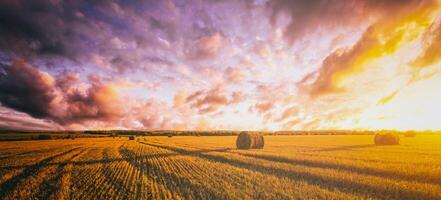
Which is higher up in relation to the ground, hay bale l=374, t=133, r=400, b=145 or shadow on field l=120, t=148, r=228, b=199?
hay bale l=374, t=133, r=400, b=145

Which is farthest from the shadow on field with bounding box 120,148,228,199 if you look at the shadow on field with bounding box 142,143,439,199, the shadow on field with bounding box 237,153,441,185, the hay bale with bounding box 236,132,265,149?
the hay bale with bounding box 236,132,265,149

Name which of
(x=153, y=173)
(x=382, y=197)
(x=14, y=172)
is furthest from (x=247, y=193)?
(x=14, y=172)

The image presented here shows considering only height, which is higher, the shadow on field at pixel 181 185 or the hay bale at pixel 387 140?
the hay bale at pixel 387 140

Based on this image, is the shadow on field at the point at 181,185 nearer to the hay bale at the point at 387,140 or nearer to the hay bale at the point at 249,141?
the hay bale at the point at 249,141

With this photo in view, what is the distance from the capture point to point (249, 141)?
25.6m

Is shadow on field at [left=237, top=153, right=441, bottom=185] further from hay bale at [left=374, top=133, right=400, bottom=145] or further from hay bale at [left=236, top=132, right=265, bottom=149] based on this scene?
hay bale at [left=374, top=133, right=400, bottom=145]

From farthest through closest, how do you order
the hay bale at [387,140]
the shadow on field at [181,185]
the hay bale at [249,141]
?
1. the hay bale at [387,140]
2. the hay bale at [249,141]
3. the shadow on field at [181,185]

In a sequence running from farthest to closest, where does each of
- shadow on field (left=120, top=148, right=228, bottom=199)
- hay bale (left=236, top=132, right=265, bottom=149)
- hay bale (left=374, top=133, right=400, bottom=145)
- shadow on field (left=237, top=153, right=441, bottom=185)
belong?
1. hay bale (left=374, top=133, right=400, bottom=145)
2. hay bale (left=236, top=132, right=265, bottom=149)
3. shadow on field (left=237, top=153, right=441, bottom=185)
4. shadow on field (left=120, top=148, right=228, bottom=199)

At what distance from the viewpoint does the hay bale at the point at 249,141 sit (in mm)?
25594

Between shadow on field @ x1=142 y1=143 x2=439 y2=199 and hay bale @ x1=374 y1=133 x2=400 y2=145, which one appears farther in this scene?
hay bale @ x1=374 y1=133 x2=400 y2=145

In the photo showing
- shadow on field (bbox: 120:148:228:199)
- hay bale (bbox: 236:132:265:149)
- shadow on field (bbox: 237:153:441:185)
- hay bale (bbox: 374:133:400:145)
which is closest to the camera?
shadow on field (bbox: 120:148:228:199)

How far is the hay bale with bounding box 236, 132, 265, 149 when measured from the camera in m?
25.6

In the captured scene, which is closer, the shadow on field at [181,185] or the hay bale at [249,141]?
the shadow on field at [181,185]

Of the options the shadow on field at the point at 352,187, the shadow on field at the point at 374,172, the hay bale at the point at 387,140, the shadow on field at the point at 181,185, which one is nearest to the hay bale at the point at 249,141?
the shadow on field at the point at 374,172
